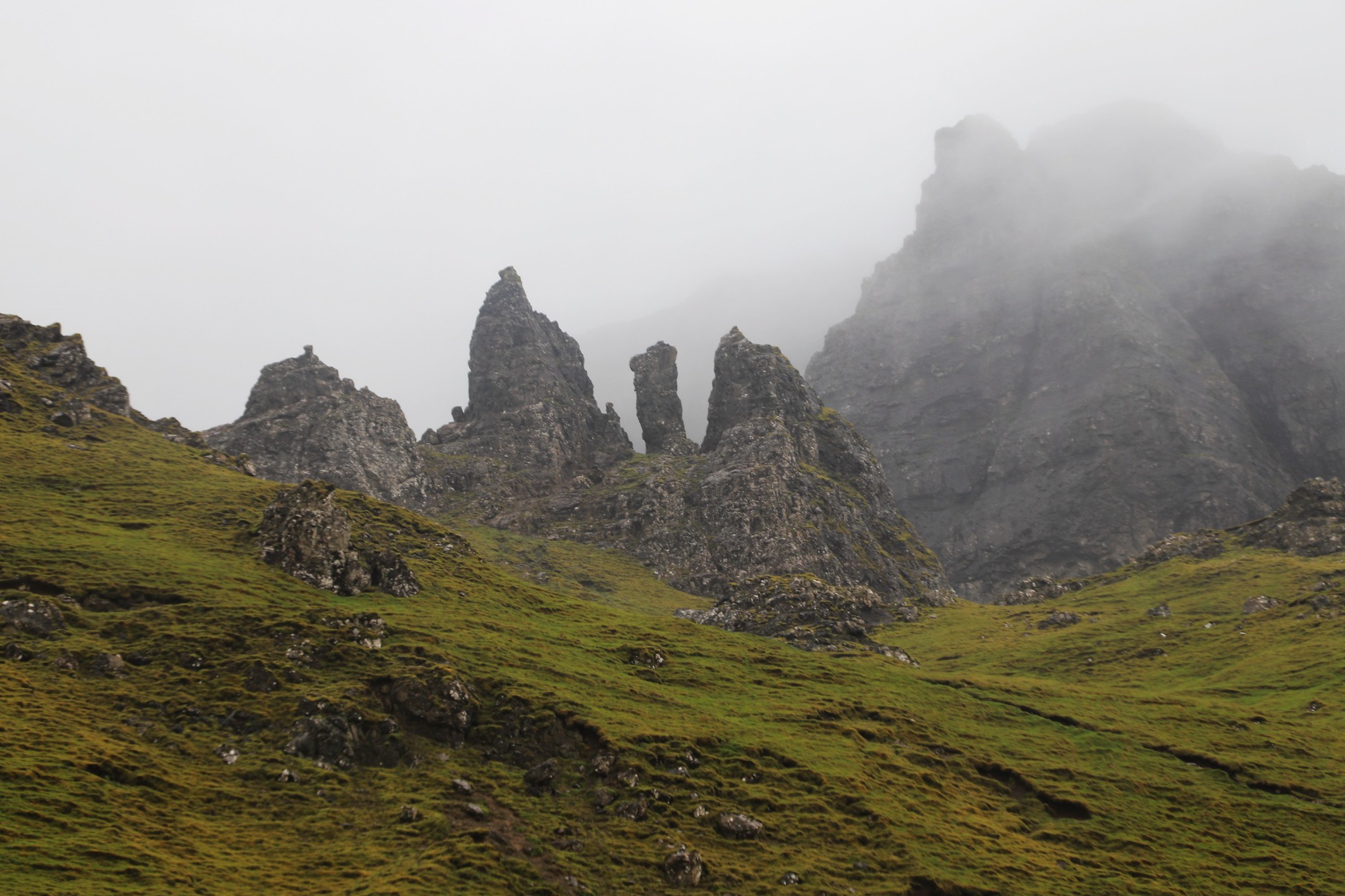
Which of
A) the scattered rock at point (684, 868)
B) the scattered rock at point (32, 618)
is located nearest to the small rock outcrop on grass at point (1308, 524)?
the scattered rock at point (684, 868)

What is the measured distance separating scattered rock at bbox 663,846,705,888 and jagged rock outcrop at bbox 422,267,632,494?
120 m

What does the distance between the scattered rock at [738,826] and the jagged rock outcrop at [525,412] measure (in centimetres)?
11662

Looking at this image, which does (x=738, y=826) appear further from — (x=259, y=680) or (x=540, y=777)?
(x=259, y=680)

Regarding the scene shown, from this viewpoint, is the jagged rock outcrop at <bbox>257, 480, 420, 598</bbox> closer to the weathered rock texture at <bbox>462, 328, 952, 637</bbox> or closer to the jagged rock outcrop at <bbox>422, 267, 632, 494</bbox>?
the weathered rock texture at <bbox>462, 328, 952, 637</bbox>

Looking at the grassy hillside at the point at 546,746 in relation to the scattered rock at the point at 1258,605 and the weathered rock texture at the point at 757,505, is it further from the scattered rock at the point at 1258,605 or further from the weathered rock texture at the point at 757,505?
the weathered rock texture at the point at 757,505

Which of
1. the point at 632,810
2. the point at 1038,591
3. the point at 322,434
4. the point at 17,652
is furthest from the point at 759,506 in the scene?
the point at 17,652

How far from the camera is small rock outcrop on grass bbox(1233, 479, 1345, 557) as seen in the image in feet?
329

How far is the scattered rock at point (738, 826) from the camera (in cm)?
3706

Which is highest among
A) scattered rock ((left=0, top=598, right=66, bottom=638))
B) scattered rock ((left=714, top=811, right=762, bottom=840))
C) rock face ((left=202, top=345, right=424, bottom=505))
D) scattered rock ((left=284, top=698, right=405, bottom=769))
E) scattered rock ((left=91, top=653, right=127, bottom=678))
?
rock face ((left=202, top=345, right=424, bottom=505))

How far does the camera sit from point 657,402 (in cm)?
17612

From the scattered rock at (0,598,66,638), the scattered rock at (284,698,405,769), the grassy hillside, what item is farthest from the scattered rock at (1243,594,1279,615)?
the scattered rock at (0,598,66,638)

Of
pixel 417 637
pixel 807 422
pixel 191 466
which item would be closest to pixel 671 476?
pixel 807 422

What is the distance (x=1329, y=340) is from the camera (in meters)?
189

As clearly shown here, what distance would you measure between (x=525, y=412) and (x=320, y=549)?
355 ft
